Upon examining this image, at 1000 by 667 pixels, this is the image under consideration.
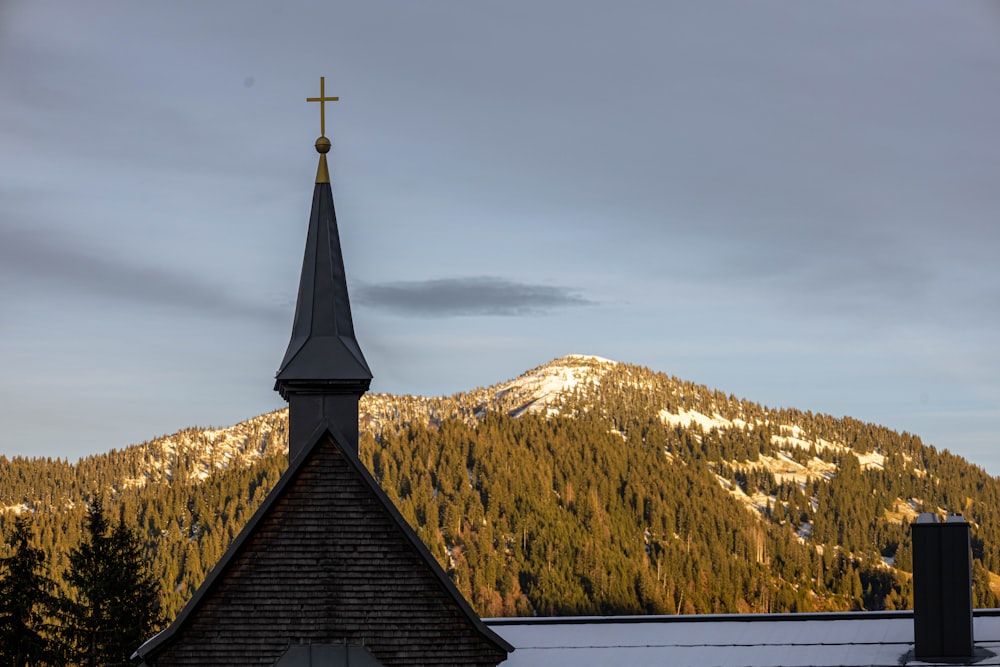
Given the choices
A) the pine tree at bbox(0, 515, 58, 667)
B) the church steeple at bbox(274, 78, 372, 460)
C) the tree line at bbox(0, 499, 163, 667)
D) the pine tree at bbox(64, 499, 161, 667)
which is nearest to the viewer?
the church steeple at bbox(274, 78, 372, 460)

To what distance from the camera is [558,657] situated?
94.9 ft

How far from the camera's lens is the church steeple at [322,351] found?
89.7 ft

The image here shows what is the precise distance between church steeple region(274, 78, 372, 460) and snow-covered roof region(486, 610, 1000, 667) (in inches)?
274

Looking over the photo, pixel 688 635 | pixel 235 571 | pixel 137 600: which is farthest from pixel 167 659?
pixel 137 600

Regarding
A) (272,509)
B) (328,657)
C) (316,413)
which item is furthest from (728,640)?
(272,509)

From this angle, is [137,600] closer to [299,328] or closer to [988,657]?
[299,328]

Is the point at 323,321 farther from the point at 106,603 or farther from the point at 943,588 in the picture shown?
the point at 106,603

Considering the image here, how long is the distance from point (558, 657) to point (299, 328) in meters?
9.36

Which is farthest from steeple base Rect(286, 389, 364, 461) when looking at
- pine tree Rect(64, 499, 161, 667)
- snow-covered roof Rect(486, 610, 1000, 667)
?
pine tree Rect(64, 499, 161, 667)

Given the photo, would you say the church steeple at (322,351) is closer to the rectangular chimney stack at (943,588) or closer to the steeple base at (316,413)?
the steeple base at (316,413)

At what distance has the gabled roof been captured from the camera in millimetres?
24328

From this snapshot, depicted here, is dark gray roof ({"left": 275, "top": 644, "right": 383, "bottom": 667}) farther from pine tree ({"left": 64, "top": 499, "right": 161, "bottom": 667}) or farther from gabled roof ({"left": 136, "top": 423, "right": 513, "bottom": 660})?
pine tree ({"left": 64, "top": 499, "right": 161, "bottom": 667})

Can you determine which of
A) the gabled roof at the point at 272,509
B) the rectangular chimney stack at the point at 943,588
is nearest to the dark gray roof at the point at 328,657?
the gabled roof at the point at 272,509

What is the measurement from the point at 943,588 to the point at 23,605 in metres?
39.5
